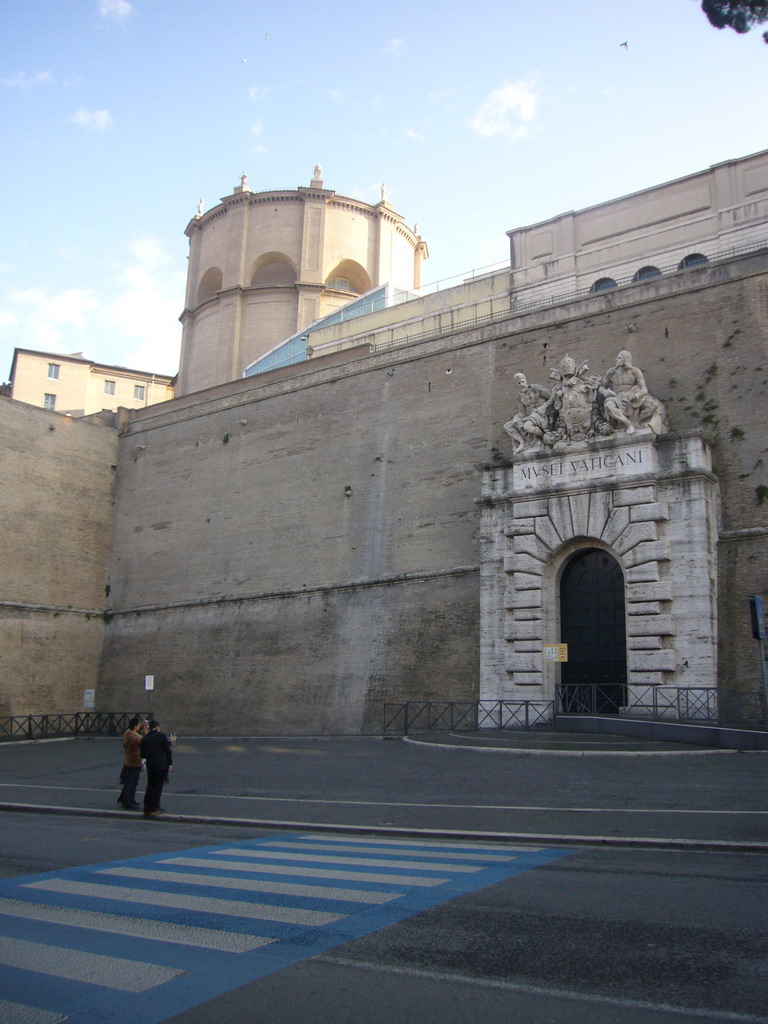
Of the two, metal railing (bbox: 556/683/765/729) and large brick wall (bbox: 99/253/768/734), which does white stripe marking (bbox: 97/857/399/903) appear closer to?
metal railing (bbox: 556/683/765/729)

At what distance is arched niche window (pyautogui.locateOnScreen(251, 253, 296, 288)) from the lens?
4141 cm

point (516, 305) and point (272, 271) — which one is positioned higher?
point (272, 271)

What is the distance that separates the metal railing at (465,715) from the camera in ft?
60.6

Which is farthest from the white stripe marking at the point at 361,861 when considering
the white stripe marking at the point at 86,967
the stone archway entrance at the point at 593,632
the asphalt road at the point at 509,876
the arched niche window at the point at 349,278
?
the arched niche window at the point at 349,278

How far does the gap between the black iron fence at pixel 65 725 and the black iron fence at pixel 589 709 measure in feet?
33.9

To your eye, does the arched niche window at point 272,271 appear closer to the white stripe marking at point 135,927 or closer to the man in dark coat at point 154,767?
the man in dark coat at point 154,767

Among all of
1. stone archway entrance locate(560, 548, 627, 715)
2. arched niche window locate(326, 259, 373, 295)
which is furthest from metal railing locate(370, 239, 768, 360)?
arched niche window locate(326, 259, 373, 295)

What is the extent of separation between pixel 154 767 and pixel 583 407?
40.4ft

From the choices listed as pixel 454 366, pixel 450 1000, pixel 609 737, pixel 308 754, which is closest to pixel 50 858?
pixel 450 1000

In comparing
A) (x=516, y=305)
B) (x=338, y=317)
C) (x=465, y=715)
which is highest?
(x=338, y=317)

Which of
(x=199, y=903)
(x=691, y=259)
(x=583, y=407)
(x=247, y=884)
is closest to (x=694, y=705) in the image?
(x=583, y=407)

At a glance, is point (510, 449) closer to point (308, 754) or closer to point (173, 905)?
point (308, 754)

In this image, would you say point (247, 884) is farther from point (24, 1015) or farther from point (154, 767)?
point (154, 767)

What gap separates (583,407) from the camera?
19547 millimetres
